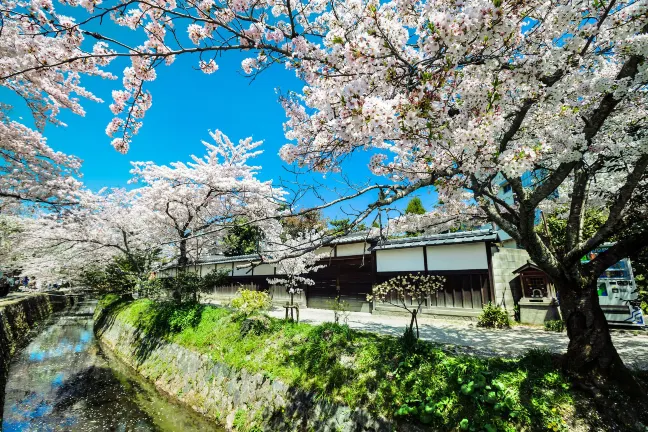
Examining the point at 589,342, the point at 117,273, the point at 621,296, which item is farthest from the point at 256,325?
the point at 117,273

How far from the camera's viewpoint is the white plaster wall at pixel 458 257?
41.4ft

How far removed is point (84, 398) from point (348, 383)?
780cm

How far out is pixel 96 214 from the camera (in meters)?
14.5

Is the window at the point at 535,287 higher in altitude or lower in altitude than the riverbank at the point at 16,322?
higher

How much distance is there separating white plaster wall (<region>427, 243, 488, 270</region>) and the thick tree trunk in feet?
26.1

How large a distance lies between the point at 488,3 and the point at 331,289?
53.2 feet

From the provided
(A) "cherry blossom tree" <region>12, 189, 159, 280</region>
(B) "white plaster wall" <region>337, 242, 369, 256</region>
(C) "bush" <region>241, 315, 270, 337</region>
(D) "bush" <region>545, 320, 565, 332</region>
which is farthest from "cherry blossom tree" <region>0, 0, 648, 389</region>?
(B) "white plaster wall" <region>337, 242, 369, 256</region>

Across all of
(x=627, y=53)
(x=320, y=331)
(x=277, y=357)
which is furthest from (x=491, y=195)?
(x=277, y=357)

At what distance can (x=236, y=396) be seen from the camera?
6805 mm

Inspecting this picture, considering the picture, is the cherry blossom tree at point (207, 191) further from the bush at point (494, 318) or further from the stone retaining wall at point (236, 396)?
the bush at point (494, 318)

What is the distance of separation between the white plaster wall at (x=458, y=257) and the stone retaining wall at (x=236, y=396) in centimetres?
969

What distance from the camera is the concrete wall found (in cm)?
1219

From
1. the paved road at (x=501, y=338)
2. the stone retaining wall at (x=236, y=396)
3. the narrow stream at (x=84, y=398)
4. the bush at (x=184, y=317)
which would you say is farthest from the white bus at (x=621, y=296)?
the bush at (x=184, y=317)

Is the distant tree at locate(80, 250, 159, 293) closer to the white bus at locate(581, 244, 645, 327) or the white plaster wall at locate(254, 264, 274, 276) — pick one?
the white plaster wall at locate(254, 264, 274, 276)
